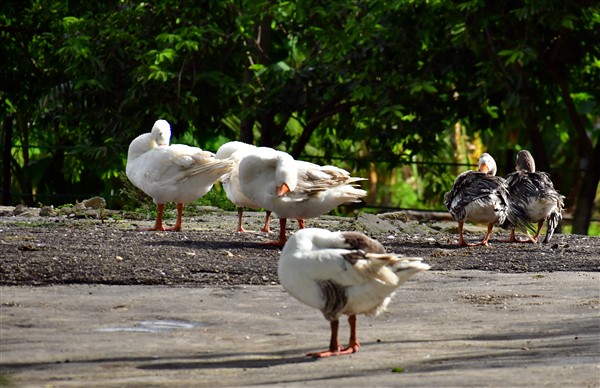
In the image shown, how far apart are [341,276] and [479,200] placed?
5866mm

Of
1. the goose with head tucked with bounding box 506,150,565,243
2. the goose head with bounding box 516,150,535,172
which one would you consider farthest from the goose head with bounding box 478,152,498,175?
the goose head with bounding box 516,150,535,172

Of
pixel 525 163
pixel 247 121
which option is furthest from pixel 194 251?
pixel 247 121

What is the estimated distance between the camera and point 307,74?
20422 mm

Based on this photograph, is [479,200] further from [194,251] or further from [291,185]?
[194,251]

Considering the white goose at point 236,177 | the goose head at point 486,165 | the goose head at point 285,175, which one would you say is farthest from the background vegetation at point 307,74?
the goose head at point 285,175

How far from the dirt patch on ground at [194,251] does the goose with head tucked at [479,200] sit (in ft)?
1.18

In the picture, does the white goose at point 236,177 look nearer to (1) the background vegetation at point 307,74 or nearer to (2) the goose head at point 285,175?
(2) the goose head at point 285,175

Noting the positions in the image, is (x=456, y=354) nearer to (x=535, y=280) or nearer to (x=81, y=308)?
(x=81, y=308)

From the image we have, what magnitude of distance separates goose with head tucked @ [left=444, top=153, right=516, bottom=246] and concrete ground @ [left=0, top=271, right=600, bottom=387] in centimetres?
246

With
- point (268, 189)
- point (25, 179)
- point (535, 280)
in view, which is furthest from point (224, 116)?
point (535, 280)

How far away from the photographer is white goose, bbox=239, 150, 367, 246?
11.5 metres

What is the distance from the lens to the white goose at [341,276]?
22.1 feet

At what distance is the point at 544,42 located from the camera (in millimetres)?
19766

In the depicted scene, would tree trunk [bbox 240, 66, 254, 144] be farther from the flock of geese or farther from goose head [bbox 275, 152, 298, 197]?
goose head [bbox 275, 152, 298, 197]
